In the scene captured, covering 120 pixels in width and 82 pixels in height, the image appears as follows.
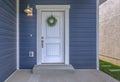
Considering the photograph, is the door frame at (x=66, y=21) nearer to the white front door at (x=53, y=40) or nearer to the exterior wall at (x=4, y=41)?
the white front door at (x=53, y=40)

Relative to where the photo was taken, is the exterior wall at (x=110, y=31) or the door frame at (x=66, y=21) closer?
the door frame at (x=66, y=21)

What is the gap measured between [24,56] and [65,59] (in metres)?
1.43

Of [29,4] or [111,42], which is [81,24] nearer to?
[29,4]

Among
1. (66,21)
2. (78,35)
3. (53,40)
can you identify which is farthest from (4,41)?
(78,35)

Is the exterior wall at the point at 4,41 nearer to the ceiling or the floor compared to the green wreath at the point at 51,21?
nearer to the floor

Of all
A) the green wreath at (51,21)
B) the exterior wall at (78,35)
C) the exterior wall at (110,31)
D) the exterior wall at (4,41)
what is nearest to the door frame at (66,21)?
the exterior wall at (78,35)

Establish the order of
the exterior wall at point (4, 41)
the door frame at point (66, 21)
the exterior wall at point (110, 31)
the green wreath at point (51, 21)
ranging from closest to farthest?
the exterior wall at point (4, 41)
the door frame at point (66, 21)
the green wreath at point (51, 21)
the exterior wall at point (110, 31)

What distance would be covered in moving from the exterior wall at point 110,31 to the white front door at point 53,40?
108 inches

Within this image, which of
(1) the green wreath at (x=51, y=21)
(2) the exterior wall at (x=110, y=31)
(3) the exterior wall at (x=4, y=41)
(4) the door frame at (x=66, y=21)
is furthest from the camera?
(2) the exterior wall at (x=110, y=31)

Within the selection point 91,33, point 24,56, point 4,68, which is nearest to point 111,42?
point 91,33

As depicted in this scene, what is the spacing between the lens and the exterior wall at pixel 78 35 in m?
7.29

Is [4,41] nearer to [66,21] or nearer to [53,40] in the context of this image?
[53,40]

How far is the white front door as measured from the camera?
7.42 meters

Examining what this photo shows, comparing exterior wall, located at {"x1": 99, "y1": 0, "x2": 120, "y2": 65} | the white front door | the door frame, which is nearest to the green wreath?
the white front door
